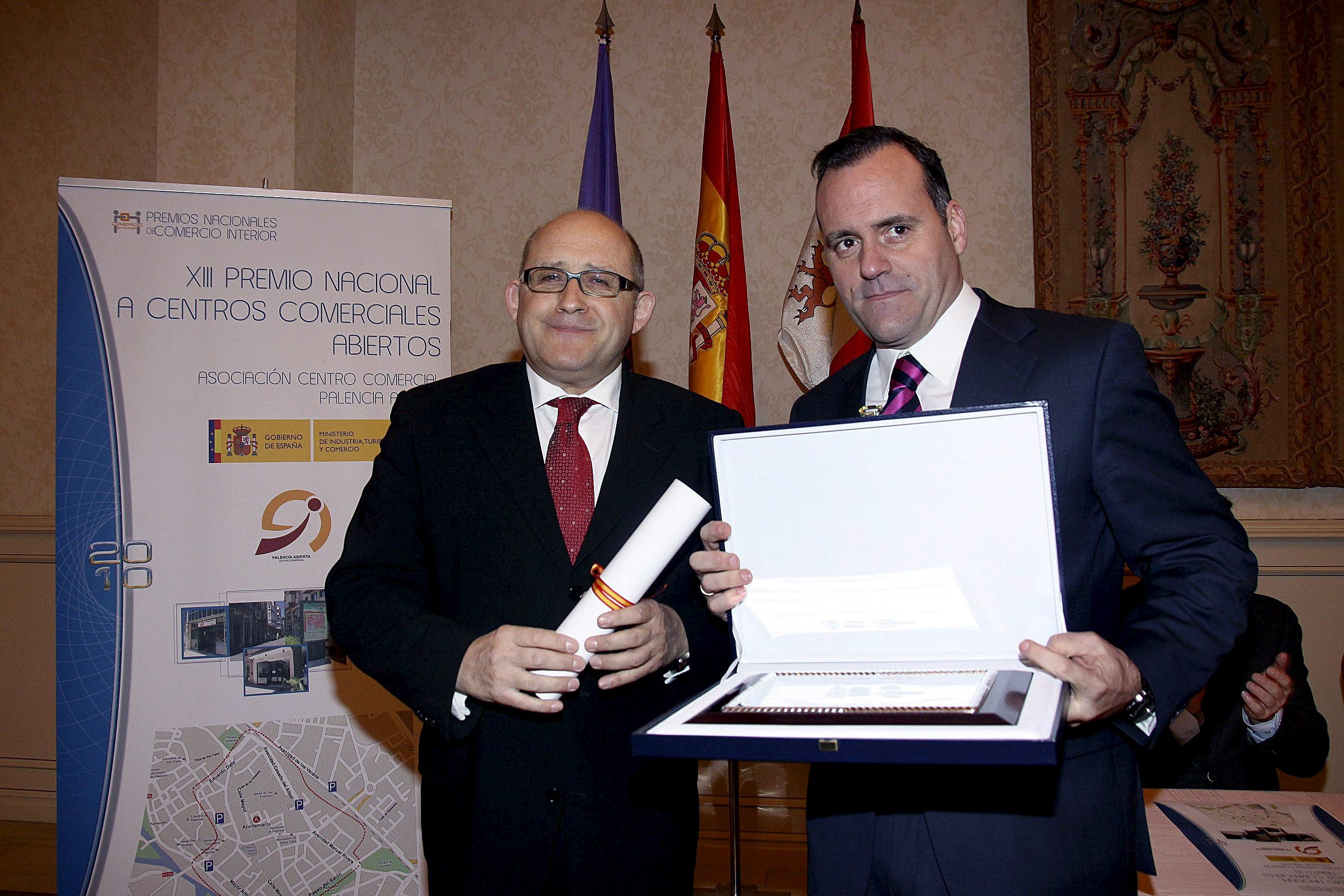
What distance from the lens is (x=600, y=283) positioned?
1.84m

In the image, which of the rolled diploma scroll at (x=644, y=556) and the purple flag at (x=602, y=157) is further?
the purple flag at (x=602, y=157)

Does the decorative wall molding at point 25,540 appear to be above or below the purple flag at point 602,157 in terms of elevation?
below

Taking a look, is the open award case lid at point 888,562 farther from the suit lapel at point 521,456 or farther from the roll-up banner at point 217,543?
the roll-up banner at point 217,543

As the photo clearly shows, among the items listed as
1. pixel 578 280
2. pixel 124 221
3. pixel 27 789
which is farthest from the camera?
pixel 27 789

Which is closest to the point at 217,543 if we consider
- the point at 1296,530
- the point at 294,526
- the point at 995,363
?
the point at 294,526

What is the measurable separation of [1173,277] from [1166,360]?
363 mm

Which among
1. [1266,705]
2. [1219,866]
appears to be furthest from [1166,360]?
[1219,866]

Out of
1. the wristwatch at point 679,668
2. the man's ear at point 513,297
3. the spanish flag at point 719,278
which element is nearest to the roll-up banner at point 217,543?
the spanish flag at point 719,278

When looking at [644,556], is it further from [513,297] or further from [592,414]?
[513,297]

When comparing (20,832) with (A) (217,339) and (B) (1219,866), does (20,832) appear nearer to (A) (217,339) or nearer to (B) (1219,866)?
(A) (217,339)

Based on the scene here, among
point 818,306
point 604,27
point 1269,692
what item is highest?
point 604,27

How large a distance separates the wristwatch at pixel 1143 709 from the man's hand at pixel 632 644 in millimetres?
698

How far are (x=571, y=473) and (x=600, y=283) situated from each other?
0.43 meters

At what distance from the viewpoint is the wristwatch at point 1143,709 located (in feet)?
3.71
